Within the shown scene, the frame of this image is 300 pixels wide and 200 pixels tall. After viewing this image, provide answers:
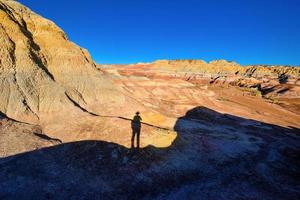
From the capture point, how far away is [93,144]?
15.2 m

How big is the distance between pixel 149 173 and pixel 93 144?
359 centimetres

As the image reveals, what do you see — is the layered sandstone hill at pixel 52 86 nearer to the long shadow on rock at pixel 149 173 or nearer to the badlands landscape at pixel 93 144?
the badlands landscape at pixel 93 144

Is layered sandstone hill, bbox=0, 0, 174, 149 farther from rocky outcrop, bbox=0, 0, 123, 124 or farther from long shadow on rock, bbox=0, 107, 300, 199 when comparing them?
long shadow on rock, bbox=0, 107, 300, 199

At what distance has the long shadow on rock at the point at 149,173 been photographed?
1184cm

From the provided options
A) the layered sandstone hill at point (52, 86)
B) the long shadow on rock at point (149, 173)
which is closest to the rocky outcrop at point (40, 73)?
the layered sandstone hill at point (52, 86)

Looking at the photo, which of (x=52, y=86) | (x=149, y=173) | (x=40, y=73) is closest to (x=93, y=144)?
(x=149, y=173)

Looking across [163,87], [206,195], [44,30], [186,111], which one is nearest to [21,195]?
[206,195]

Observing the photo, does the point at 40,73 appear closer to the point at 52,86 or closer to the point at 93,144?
the point at 52,86

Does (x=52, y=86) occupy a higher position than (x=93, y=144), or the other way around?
(x=52, y=86)

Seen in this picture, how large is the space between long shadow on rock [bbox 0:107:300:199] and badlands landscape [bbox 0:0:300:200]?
0.16ft

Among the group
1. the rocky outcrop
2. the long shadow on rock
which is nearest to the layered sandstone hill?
the rocky outcrop

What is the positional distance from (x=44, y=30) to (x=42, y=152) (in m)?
14.0

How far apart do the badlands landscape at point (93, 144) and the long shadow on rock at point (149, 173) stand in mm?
48

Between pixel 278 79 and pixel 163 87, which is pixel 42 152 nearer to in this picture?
pixel 163 87
